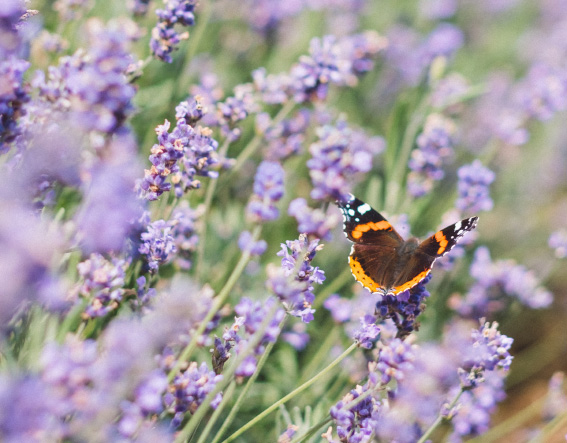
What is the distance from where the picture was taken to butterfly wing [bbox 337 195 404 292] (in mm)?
1814

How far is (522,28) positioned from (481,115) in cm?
130

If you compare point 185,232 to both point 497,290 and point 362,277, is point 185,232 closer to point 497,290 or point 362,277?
point 362,277

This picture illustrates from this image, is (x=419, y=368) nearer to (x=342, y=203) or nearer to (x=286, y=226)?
(x=342, y=203)

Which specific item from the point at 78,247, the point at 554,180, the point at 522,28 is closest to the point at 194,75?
the point at 78,247

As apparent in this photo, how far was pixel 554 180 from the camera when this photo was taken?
4.47m

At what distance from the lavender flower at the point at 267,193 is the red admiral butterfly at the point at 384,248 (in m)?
0.33

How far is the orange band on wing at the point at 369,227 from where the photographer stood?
1.97 meters

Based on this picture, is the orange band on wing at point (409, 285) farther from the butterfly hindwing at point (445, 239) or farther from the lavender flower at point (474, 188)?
the lavender flower at point (474, 188)

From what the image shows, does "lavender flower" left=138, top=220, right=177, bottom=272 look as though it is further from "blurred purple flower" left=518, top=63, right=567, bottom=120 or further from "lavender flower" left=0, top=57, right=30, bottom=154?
"blurred purple flower" left=518, top=63, right=567, bottom=120

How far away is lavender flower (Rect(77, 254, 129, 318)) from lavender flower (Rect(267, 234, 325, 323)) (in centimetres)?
44

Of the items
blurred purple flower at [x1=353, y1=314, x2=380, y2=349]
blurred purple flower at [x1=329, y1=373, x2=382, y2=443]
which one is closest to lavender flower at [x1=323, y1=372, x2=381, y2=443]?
blurred purple flower at [x1=329, y1=373, x2=382, y2=443]

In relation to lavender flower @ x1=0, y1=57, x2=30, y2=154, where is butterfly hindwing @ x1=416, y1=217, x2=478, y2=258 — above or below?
below

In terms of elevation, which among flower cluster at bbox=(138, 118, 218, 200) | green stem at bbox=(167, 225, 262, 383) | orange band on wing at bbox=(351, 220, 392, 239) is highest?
flower cluster at bbox=(138, 118, 218, 200)

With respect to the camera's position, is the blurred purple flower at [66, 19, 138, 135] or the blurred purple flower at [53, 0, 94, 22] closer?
the blurred purple flower at [66, 19, 138, 135]
